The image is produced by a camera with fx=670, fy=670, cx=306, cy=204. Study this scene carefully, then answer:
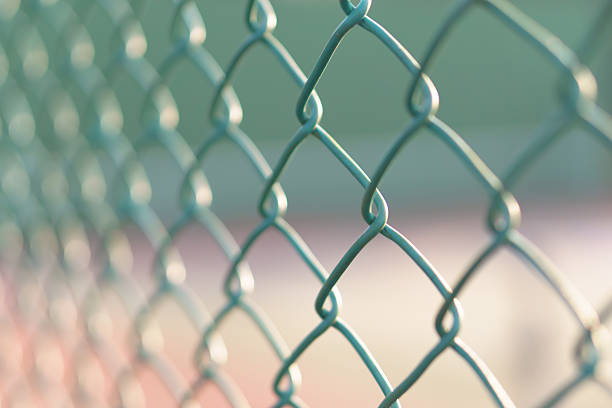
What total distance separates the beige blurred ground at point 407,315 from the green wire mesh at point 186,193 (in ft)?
4.99

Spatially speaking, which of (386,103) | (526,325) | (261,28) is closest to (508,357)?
(526,325)

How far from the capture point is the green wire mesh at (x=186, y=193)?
500 mm

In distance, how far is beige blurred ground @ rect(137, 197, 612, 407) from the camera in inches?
109

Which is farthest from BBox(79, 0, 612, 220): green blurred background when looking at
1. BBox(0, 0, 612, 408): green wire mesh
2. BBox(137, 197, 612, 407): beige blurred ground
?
BBox(0, 0, 612, 408): green wire mesh

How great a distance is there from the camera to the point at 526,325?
3.00m

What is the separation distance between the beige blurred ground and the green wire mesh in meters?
1.52

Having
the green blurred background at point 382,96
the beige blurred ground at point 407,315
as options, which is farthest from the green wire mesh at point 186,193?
the green blurred background at point 382,96

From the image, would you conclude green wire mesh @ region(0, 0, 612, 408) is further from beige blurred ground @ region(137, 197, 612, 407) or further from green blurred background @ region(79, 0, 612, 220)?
green blurred background @ region(79, 0, 612, 220)

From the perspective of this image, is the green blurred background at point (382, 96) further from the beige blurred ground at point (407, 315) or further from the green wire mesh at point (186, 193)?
the green wire mesh at point (186, 193)

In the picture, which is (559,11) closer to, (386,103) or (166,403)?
(386,103)

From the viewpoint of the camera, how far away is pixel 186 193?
87 centimetres

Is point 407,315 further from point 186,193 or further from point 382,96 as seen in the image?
point 382,96

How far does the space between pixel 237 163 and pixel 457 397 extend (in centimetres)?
398

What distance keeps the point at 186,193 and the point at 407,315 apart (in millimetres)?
3002
